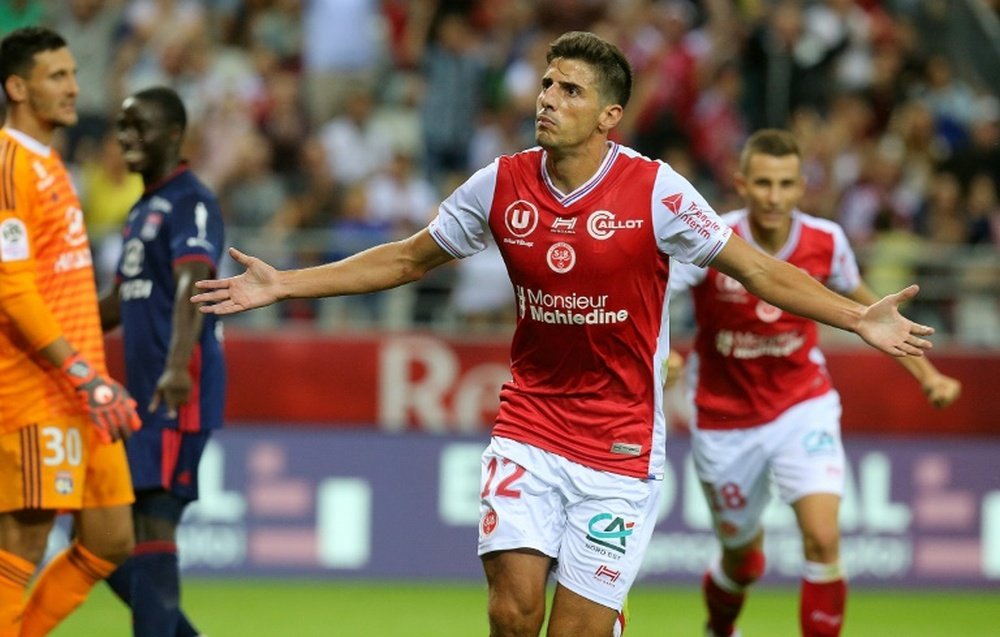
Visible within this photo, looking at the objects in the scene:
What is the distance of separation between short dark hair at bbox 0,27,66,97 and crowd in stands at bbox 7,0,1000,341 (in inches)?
242

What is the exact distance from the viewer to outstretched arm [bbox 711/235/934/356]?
637cm

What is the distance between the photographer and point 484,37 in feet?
55.2

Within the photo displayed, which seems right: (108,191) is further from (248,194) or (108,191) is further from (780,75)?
(780,75)

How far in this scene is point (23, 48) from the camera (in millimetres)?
7434

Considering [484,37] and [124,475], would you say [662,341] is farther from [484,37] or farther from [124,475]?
[484,37]

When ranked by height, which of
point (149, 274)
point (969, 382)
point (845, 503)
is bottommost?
point (845, 503)


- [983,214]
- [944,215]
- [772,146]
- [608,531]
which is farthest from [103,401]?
[983,214]

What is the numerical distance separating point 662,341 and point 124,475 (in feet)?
7.74

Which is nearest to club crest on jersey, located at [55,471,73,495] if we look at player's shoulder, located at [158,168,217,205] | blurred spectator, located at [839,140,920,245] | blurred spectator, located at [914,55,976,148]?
player's shoulder, located at [158,168,217,205]

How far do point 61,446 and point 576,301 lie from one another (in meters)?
2.24

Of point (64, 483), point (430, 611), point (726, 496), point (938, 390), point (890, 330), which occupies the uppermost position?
point (890, 330)

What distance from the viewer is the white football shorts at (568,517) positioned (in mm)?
6605

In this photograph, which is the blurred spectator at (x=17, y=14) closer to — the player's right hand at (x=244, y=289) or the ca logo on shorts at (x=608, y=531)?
the player's right hand at (x=244, y=289)

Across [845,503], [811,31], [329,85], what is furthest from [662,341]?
[811,31]
